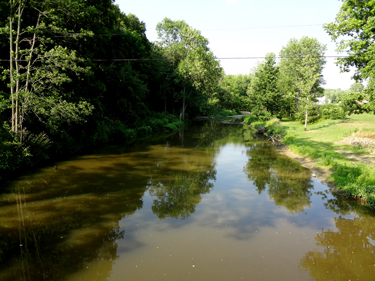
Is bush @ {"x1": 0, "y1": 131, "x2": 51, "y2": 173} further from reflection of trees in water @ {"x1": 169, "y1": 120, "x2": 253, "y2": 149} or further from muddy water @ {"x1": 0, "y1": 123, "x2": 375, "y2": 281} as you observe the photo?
reflection of trees in water @ {"x1": 169, "y1": 120, "x2": 253, "y2": 149}

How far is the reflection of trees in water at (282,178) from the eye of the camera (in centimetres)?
1184

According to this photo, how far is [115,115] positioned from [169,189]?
1923 centimetres

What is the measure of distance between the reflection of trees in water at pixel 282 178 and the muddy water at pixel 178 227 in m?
0.06

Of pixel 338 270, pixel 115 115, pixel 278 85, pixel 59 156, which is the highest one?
pixel 278 85

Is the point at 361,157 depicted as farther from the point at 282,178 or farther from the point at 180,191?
the point at 180,191

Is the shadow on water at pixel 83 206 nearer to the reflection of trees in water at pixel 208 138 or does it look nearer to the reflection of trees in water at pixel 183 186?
the reflection of trees in water at pixel 183 186

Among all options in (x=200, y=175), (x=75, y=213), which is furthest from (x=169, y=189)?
(x=75, y=213)

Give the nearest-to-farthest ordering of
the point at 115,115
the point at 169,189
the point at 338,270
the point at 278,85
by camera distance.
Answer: the point at 338,270, the point at 169,189, the point at 115,115, the point at 278,85

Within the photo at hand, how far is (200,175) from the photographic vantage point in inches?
605

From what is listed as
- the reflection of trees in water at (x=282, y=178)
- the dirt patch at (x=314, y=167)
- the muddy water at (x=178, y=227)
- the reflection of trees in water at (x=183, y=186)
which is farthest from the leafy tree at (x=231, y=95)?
the muddy water at (x=178, y=227)

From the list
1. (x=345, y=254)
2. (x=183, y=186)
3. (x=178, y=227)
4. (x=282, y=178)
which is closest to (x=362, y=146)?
(x=282, y=178)

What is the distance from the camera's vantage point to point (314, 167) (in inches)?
652

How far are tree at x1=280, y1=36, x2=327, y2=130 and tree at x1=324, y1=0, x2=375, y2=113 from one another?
12.9 meters

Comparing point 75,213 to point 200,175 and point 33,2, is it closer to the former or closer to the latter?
point 200,175
